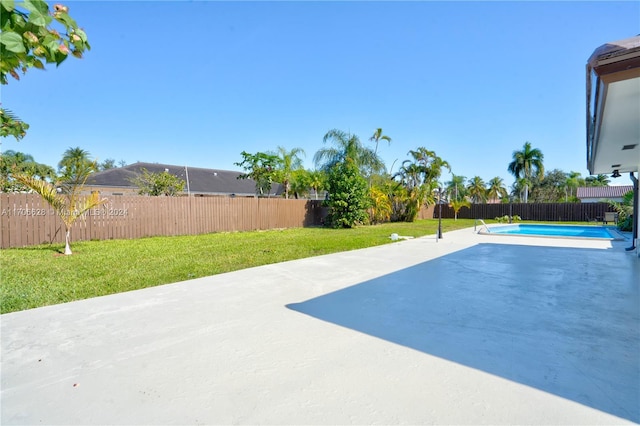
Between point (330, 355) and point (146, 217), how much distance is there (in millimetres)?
11595

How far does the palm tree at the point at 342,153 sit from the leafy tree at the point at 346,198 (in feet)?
12.4

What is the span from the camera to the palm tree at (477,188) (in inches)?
1764

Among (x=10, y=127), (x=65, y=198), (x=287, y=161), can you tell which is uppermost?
(x=287, y=161)

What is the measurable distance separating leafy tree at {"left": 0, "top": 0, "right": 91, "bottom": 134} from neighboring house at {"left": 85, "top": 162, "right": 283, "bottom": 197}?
75.5 feet

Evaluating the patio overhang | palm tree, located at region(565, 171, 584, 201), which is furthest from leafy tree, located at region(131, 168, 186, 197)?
palm tree, located at region(565, 171, 584, 201)

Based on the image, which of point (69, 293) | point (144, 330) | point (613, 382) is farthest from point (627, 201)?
point (69, 293)

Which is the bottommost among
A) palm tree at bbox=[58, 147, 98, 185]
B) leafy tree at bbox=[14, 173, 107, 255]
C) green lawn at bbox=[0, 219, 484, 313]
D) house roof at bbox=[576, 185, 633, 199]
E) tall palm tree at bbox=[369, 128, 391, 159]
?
green lawn at bbox=[0, 219, 484, 313]

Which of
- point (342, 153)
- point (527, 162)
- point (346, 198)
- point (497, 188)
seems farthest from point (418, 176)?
point (497, 188)

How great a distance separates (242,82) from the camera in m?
14.7

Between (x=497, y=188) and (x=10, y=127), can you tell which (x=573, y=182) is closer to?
(x=497, y=188)

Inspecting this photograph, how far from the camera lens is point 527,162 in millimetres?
36000

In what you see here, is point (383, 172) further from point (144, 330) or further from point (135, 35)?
point (144, 330)

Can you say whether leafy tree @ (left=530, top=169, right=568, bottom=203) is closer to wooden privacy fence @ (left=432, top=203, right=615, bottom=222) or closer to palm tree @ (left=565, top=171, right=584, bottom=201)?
palm tree @ (left=565, top=171, right=584, bottom=201)

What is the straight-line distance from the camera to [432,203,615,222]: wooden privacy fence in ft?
78.4
